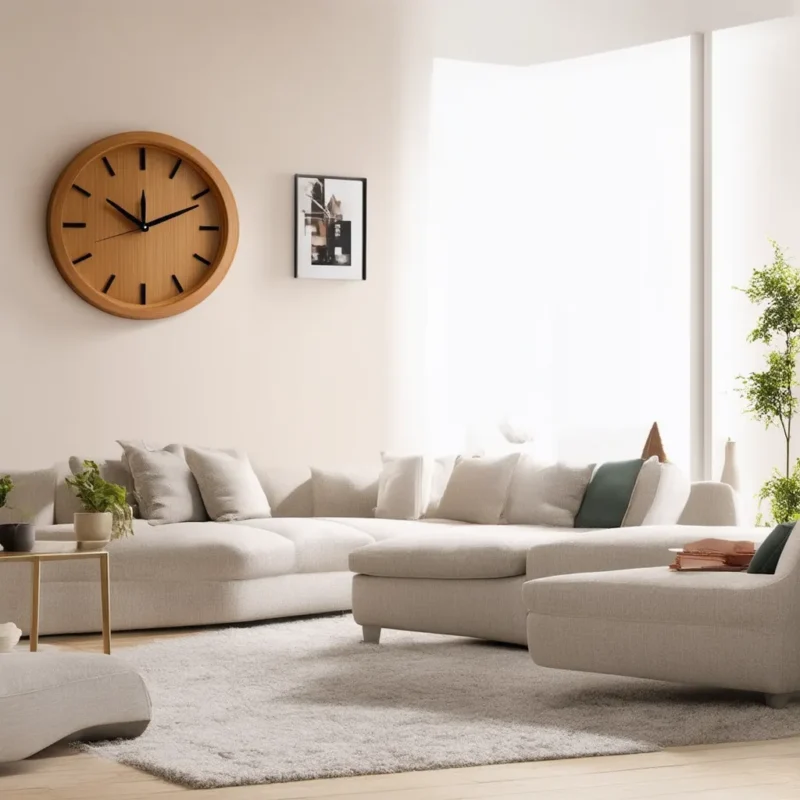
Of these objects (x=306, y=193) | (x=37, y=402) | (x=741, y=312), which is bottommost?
(x=37, y=402)

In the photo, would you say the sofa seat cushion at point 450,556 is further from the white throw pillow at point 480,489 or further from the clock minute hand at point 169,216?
the clock minute hand at point 169,216

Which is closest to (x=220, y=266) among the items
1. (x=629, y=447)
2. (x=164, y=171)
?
(x=164, y=171)

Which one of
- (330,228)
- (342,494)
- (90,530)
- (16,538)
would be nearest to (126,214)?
(330,228)

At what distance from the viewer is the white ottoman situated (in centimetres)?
307

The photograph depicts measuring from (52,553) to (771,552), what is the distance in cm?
236

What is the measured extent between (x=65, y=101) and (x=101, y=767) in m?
4.46

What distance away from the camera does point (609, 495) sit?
5969mm

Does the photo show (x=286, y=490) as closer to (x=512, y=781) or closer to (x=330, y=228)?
(x=330, y=228)

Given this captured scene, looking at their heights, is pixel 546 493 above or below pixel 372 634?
above

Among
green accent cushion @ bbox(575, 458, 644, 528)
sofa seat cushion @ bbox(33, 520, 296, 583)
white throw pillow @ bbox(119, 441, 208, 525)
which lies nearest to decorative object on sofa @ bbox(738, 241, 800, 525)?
green accent cushion @ bbox(575, 458, 644, 528)

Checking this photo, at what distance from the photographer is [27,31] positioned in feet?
22.3

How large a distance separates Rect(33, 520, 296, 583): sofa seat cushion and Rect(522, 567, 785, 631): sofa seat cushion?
1864 mm

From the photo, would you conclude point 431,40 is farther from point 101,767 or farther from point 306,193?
point 101,767

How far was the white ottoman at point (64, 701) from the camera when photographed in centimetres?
307
